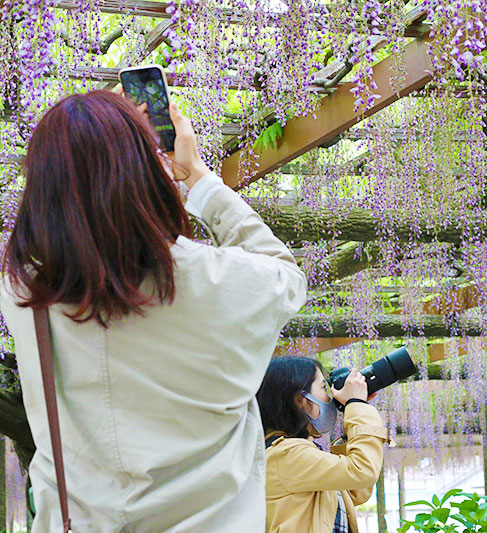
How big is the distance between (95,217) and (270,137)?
3.33 metres

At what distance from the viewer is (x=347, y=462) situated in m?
1.97

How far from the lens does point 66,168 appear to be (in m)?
1.12

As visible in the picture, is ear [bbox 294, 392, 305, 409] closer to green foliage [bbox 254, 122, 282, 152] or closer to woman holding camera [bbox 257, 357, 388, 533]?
woman holding camera [bbox 257, 357, 388, 533]

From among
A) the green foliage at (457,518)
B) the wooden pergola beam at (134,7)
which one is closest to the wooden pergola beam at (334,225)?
the wooden pergola beam at (134,7)

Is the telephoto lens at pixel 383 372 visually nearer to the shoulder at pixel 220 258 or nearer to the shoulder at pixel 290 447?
the shoulder at pixel 290 447

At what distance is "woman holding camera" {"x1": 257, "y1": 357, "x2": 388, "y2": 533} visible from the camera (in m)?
1.98

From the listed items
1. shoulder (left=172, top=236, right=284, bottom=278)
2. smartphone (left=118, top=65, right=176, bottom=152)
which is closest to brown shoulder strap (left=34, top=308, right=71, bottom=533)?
shoulder (left=172, top=236, right=284, bottom=278)

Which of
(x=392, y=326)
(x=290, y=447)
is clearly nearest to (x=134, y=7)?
(x=290, y=447)

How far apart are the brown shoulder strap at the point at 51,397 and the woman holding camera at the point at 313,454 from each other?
0.99 m

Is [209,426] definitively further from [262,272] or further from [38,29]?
[38,29]

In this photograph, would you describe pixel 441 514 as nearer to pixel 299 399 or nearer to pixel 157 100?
pixel 299 399

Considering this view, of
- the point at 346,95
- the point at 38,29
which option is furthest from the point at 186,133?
the point at 346,95

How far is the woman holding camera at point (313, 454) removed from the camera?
1.98m

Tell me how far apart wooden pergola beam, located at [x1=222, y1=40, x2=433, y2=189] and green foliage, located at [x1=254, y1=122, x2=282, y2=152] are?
26 mm
